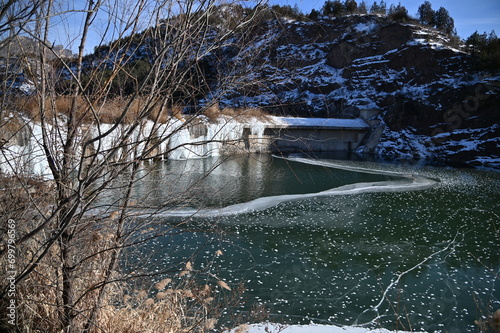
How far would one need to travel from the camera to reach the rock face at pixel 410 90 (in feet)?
51.3

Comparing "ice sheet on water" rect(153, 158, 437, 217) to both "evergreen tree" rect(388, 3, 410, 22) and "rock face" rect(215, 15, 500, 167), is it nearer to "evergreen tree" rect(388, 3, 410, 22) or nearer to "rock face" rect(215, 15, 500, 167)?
"rock face" rect(215, 15, 500, 167)

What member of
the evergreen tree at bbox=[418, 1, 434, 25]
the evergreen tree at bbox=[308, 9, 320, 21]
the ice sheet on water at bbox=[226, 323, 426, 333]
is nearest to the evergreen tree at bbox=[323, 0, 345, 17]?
the evergreen tree at bbox=[418, 1, 434, 25]

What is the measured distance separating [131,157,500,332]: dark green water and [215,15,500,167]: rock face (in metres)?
6.16

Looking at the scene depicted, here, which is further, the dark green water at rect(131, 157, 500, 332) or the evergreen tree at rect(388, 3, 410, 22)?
the evergreen tree at rect(388, 3, 410, 22)

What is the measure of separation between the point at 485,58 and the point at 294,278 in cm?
1669

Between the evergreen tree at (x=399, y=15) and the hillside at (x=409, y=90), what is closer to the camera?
the hillside at (x=409, y=90)

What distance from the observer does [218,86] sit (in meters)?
1.89

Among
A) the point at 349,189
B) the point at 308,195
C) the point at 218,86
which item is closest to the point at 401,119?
the point at 349,189

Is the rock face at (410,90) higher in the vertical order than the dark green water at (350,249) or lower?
higher

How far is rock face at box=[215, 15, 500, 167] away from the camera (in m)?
15.6

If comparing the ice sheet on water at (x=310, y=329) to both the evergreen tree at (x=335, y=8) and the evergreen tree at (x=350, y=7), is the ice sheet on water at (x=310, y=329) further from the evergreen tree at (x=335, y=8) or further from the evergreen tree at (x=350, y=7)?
the evergreen tree at (x=350, y=7)

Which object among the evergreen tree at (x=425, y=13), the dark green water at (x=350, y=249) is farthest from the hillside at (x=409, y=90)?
the dark green water at (x=350, y=249)

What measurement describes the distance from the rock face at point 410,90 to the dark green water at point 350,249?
6157 mm

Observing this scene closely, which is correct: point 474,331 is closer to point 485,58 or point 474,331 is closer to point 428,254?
point 428,254
